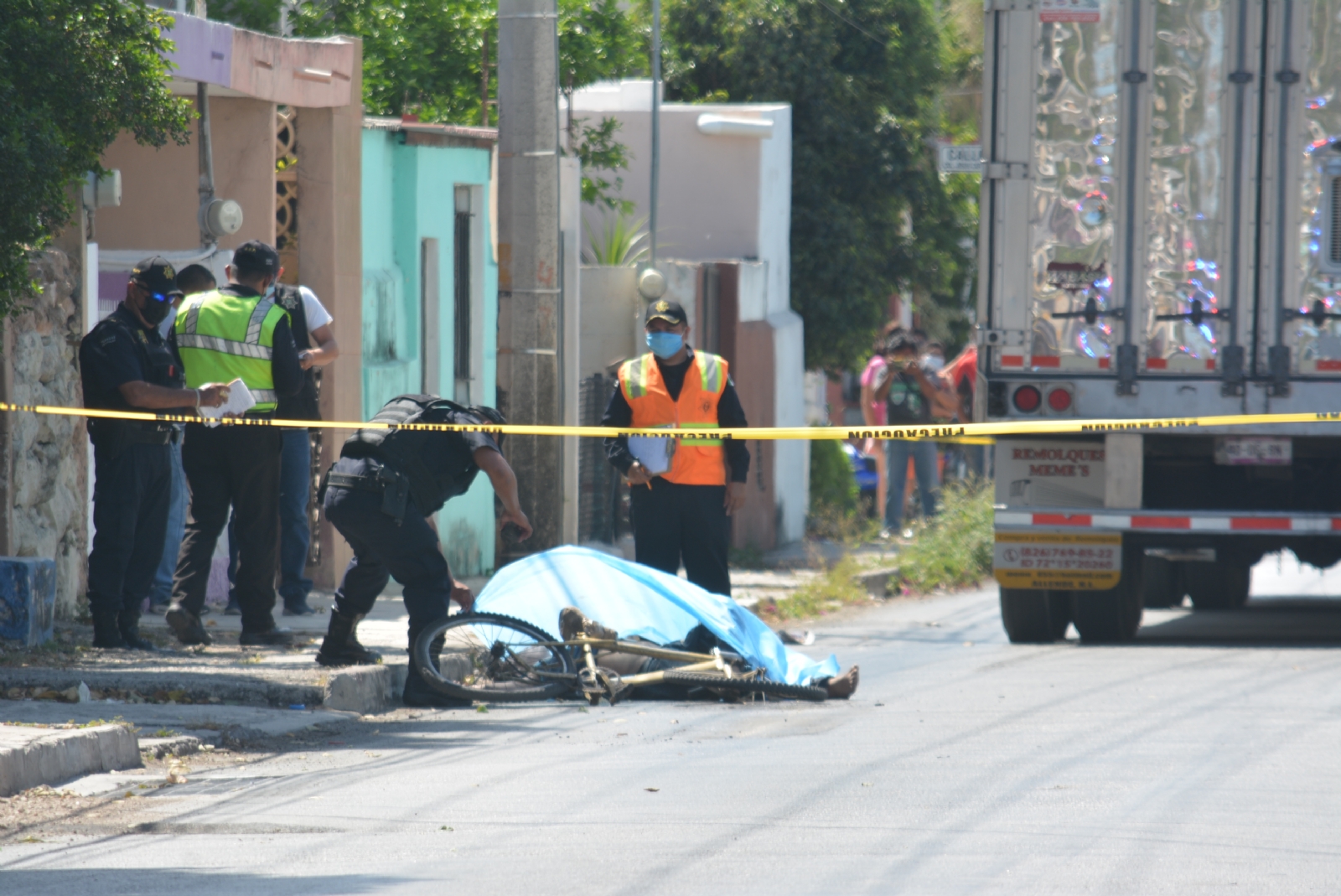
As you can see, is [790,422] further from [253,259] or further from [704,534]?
[253,259]

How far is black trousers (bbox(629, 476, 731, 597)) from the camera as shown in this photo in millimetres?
10148

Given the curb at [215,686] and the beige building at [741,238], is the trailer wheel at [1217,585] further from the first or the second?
the curb at [215,686]

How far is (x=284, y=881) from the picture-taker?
5270 mm

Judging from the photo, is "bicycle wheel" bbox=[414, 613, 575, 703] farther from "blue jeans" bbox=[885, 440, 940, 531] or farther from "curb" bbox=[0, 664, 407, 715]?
"blue jeans" bbox=[885, 440, 940, 531]

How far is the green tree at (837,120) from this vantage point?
2108 centimetres

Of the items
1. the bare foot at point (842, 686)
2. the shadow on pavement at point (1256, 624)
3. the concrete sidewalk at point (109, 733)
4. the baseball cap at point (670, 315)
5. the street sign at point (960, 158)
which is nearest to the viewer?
the concrete sidewalk at point (109, 733)

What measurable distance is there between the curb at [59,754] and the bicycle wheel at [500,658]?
66.4 inches

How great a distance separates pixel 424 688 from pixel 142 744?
1.64 m

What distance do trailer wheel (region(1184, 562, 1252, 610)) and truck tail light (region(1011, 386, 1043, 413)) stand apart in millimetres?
3459

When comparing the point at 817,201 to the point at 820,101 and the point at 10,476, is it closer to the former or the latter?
the point at 820,101

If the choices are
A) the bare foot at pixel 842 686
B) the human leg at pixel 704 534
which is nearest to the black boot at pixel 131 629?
the human leg at pixel 704 534

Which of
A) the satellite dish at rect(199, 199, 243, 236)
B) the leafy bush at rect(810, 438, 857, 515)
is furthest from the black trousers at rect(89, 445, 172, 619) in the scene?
the leafy bush at rect(810, 438, 857, 515)

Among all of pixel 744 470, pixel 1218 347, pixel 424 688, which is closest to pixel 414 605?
pixel 424 688

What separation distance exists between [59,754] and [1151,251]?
6218 millimetres
